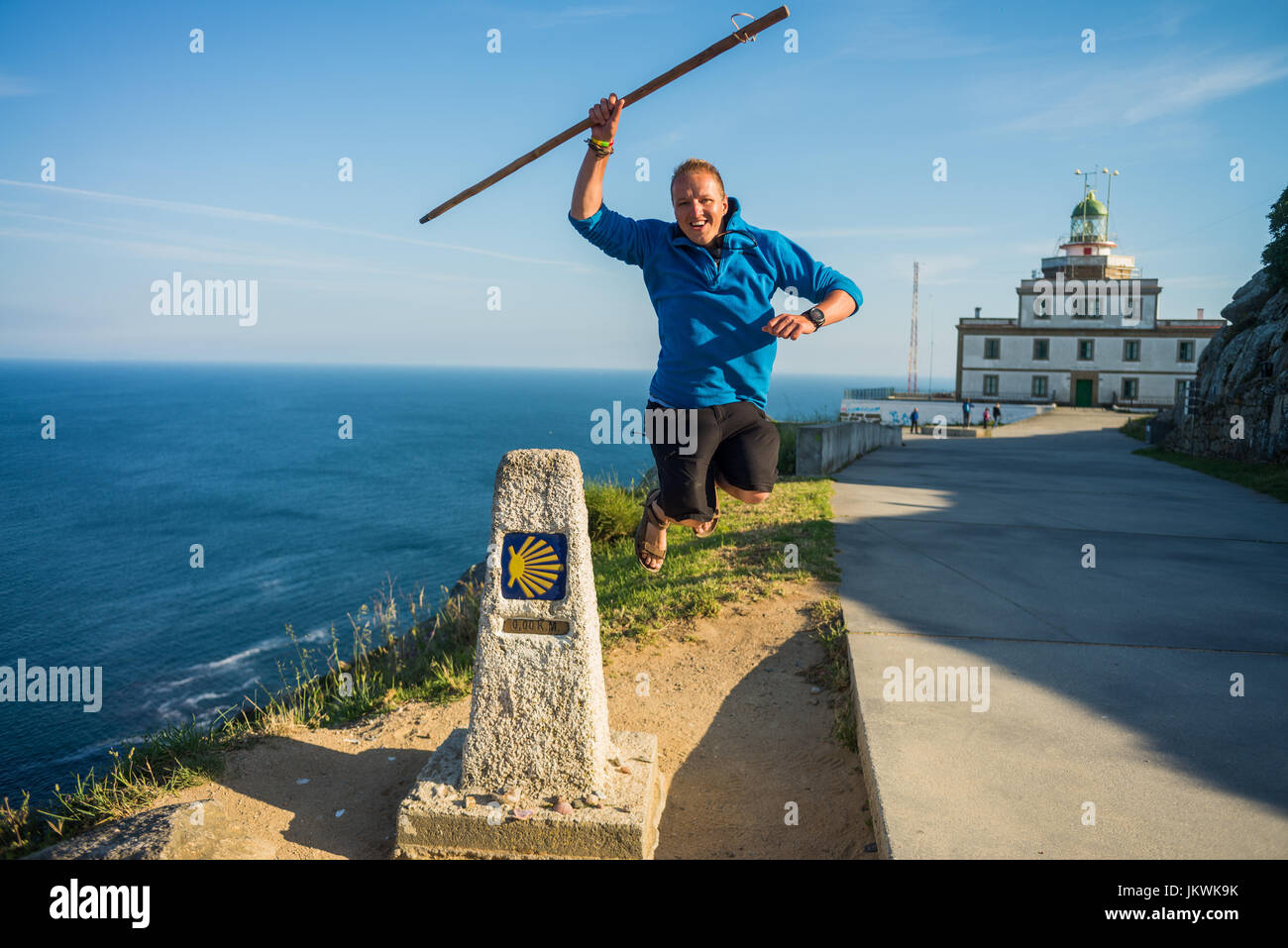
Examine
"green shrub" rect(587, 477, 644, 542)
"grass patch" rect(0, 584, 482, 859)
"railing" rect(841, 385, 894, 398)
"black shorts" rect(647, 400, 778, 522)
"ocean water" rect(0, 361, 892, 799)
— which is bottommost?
"ocean water" rect(0, 361, 892, 799)

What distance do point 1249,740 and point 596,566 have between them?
6.41 meters

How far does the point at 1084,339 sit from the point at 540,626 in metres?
63.8

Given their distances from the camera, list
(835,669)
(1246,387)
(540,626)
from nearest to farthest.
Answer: (540,626) < (835,669) < (1246,387)

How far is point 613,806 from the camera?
4027 mm

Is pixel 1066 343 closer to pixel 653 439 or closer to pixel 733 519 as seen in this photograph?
pixel 733 519

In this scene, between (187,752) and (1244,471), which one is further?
(1244,471)

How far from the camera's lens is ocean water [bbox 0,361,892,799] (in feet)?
67.6

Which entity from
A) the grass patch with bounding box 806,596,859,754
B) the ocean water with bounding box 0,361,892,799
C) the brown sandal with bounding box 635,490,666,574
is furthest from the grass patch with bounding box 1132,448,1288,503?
the brown sandal with bounding box 635,490,666,574

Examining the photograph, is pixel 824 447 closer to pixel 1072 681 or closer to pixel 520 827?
pixel 1072 681

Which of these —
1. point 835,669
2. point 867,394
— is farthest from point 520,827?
point 867,394

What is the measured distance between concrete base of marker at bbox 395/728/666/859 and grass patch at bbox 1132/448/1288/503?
12519 millimetres

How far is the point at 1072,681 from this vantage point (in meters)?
4.89

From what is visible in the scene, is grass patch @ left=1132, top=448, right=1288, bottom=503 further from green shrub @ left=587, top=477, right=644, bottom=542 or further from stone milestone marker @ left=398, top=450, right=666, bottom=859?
stone milestone marker @ left=398, top=450, right=666, bottom=859

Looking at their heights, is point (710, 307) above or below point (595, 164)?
below
